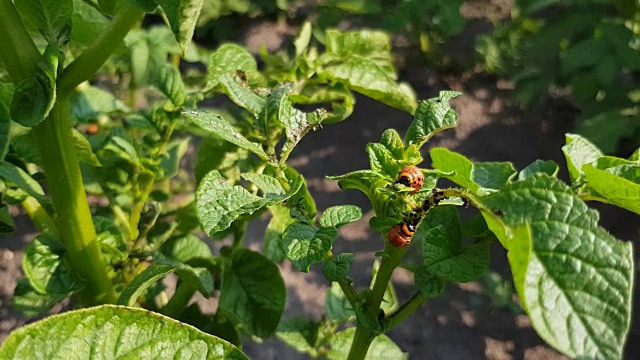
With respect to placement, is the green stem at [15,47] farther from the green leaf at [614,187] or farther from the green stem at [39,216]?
the green leaf at [614,187]

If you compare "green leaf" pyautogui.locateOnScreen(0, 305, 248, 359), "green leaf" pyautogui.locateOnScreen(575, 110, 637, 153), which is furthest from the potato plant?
"green leaf" pyautogui.locateOnScreen(575, 110, 637, 153)

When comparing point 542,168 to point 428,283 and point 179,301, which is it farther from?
point 179,301

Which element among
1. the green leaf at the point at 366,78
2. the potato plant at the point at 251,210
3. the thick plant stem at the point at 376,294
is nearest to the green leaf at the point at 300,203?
the potato plant at the point at 251,210

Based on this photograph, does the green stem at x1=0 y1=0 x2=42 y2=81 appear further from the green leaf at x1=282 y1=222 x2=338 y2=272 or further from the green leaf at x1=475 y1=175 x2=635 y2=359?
the green leaf at x1=475 y1=175 x2=635 y2=359

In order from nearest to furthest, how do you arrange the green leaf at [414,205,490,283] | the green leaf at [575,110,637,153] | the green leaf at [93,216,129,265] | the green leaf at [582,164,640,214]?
the green leaf at [582,164,640,214], the green leaf at [414,205,490,283], the green leaf at [93,216,129,265], the green leaf at [575,110,637,153]

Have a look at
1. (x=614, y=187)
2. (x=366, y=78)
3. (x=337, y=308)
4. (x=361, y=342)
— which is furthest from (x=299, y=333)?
(x=614, y=187)
